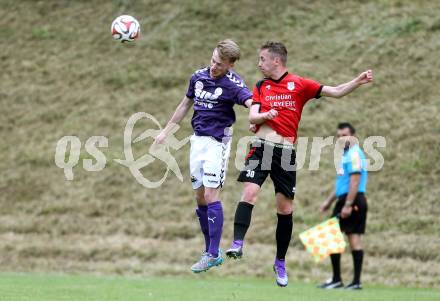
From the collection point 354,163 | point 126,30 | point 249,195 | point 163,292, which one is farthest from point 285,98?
point 354,163

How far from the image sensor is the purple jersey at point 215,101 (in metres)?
8.23

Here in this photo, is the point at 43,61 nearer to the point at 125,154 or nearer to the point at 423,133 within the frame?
the point at 125,154

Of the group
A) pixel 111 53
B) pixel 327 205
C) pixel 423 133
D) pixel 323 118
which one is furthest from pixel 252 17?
pixel 327 205

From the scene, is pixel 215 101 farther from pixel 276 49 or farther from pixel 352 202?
pixel 352 202

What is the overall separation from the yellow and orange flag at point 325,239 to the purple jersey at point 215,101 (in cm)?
501

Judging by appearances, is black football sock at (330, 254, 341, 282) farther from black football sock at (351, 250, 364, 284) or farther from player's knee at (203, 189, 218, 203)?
player's knee at (203, 189, 218, 203)

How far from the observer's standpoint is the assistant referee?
12555mm

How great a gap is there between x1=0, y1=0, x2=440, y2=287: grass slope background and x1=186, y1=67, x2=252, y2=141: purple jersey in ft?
→ 24.0

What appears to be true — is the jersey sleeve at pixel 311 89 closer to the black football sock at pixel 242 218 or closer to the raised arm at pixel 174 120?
the black football sock at pixel 242 218

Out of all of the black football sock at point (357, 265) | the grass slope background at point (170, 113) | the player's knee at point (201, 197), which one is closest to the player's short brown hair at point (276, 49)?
the player's knee at point (201, 197)

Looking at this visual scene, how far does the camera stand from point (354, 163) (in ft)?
41.3

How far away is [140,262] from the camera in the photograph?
54.2 feet

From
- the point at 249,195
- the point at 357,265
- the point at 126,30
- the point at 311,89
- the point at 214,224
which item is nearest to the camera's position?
the point at 249,195

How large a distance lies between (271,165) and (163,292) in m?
3.82
